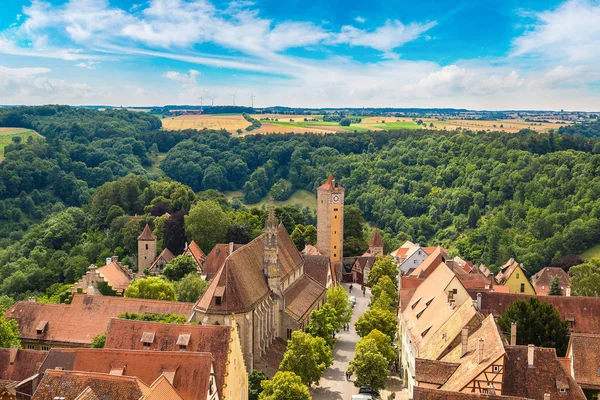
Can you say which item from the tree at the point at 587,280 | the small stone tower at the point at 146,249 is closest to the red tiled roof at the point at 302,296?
the small stone tower at the point at 146,249

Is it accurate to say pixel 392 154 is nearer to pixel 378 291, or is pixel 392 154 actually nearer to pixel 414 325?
pixel 378 291

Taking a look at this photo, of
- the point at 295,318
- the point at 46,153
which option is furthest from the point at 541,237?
the point at 46,153

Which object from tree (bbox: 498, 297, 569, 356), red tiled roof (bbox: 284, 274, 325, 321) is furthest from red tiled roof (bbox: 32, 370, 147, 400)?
red tiled roof (bbox: 284, 274, 325, 321)

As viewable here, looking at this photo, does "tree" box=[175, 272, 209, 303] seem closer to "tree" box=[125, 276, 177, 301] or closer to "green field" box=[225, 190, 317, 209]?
"tree" box=[125, 276, 177, 301]

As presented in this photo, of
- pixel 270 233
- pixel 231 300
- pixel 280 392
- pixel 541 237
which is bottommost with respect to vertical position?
pixel 541 237

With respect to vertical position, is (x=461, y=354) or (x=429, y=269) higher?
(x=461, y=354)
